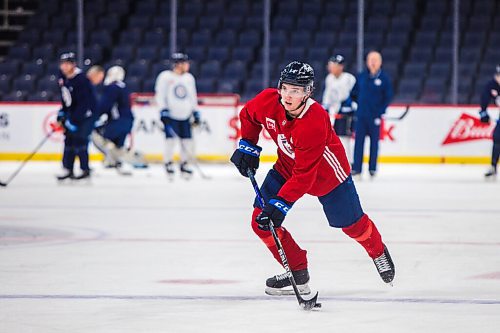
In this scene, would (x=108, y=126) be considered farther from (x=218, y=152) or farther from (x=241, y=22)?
(x=241, y=22)

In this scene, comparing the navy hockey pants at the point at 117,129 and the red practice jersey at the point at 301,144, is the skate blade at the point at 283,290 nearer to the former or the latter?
the red practice jersey at the point at 301,144

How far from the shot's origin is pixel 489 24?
1975cm

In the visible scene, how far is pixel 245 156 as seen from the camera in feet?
18.3

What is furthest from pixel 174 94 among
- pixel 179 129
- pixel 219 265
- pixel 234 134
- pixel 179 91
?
pixel 219 265

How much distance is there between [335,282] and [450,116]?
11.5m

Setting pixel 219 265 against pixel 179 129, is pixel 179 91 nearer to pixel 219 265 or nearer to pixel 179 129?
pixel 179 129

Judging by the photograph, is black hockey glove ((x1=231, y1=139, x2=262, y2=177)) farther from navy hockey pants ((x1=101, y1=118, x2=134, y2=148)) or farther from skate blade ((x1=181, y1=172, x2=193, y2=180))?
navy hockey pants ((x1=101, y1=118, x2=134, y2=148))

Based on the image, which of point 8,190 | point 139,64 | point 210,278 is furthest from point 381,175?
point 210,278

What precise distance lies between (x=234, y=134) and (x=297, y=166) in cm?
1246

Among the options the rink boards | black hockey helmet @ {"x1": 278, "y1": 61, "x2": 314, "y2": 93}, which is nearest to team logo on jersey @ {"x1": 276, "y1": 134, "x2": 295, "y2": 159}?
black hockey helmet @ {"x1": 278, "y1": 61, "x2": 314, "y2": 93}

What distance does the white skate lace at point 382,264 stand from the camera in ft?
19.0

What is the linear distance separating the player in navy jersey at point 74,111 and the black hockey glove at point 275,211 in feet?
27.0

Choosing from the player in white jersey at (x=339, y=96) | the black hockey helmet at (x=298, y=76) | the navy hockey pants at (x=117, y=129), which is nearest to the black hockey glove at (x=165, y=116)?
the navy hockey pants at (x=117, y=129)

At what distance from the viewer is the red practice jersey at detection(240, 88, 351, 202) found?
17.0ft
